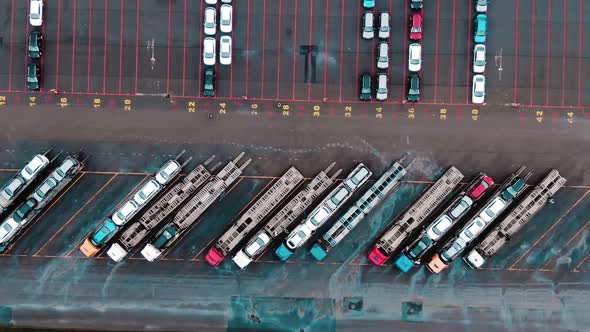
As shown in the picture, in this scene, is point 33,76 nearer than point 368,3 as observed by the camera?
Yes

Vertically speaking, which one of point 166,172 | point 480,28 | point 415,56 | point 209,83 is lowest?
point 166,172

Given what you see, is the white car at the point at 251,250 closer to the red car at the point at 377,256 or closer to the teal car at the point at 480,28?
the red car at the point at 377,256

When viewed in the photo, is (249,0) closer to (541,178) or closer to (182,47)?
(182,47)

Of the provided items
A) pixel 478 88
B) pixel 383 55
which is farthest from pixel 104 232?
pixel 478 88

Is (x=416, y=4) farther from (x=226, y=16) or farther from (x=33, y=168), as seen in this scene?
(x=33, y=168)

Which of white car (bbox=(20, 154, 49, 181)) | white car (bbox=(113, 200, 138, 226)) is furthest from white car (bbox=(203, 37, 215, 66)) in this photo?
white car (bbox=(20, 154, 49, 181))

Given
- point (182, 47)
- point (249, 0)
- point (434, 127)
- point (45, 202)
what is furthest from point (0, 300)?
point (434, 127)
